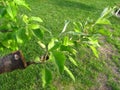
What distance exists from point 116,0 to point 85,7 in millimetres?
2765

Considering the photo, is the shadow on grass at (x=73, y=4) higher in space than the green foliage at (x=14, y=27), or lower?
lower

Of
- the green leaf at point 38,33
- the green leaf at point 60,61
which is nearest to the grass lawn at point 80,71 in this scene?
the green leaf at point 38,33

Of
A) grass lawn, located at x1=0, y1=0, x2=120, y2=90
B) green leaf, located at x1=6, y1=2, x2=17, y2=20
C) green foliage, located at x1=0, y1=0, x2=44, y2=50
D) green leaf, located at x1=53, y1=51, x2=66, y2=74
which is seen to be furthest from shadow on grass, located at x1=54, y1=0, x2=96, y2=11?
green leaf, located at x1=53, y1=51, x2=66, y2=74

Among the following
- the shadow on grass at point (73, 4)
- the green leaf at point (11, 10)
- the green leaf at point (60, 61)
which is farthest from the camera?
the shadow on grass at point (73, 4)

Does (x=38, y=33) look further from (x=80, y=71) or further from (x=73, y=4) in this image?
(x=73, y=4)

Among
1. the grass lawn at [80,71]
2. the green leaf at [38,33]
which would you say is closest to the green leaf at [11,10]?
the green leaf at [38,33]

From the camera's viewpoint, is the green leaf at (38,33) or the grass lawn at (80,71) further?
the grass lawn at (80,71)

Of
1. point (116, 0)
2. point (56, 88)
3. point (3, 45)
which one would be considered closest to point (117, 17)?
point (116, 0)

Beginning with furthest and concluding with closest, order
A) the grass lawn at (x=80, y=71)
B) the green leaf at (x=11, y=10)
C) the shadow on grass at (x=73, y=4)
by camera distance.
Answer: the shadow on grass at (x=73, y=4), the grass lawn at (x=80, y=71), the green leaf at (x=11, y=10)

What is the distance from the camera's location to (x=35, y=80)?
527 centimetres

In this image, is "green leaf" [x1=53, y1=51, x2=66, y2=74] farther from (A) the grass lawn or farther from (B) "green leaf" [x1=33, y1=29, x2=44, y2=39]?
(A) the grass lawn

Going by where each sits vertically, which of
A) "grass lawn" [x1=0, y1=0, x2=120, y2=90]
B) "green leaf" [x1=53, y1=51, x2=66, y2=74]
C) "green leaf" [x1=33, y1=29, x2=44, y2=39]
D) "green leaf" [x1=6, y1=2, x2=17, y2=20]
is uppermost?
"green leaf" [x1=6, y1=2, x2=17, y2=20]

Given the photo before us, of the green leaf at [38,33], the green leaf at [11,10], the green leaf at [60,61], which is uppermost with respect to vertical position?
the green leaf at [11,10]

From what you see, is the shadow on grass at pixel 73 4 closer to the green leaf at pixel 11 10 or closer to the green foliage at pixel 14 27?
the green foliage at pixel 14 27
